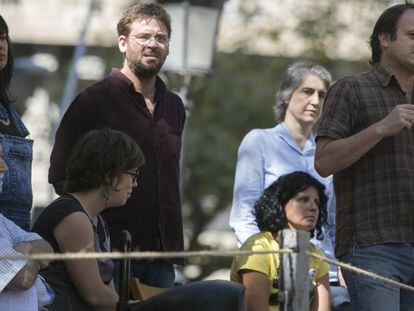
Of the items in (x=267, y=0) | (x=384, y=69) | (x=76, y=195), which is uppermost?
(x=267, y=0)

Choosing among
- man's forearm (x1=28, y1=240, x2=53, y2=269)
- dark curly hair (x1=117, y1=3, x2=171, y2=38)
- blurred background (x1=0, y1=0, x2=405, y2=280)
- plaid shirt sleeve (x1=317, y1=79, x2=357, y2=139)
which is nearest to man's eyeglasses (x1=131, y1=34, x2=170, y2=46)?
dark curly hair (x1=117, y1=3, x2=171, y2=38)

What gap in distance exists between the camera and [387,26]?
6.41 metres

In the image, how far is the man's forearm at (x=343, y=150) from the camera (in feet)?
19.7

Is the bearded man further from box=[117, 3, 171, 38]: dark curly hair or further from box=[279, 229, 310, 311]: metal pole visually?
box=[279, 229, 310, 311]: metal pole

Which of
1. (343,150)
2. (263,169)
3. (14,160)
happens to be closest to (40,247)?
(14,160)

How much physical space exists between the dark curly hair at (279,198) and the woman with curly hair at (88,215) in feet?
3.54

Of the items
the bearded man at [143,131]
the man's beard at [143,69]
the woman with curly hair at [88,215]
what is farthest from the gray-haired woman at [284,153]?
the woman with curly hair at [88,215]

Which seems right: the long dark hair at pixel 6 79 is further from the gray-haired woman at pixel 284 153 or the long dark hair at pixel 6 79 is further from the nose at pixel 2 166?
the gray-haired woman at pixel 284 153

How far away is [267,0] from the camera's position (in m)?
23.1

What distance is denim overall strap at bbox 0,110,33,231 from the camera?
601 cm

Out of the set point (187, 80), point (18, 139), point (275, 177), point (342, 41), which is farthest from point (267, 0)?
point (18, 139)

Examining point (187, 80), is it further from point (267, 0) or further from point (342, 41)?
point (267, 0)

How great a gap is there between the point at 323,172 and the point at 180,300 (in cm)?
130

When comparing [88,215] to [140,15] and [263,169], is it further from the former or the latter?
[263,169]
